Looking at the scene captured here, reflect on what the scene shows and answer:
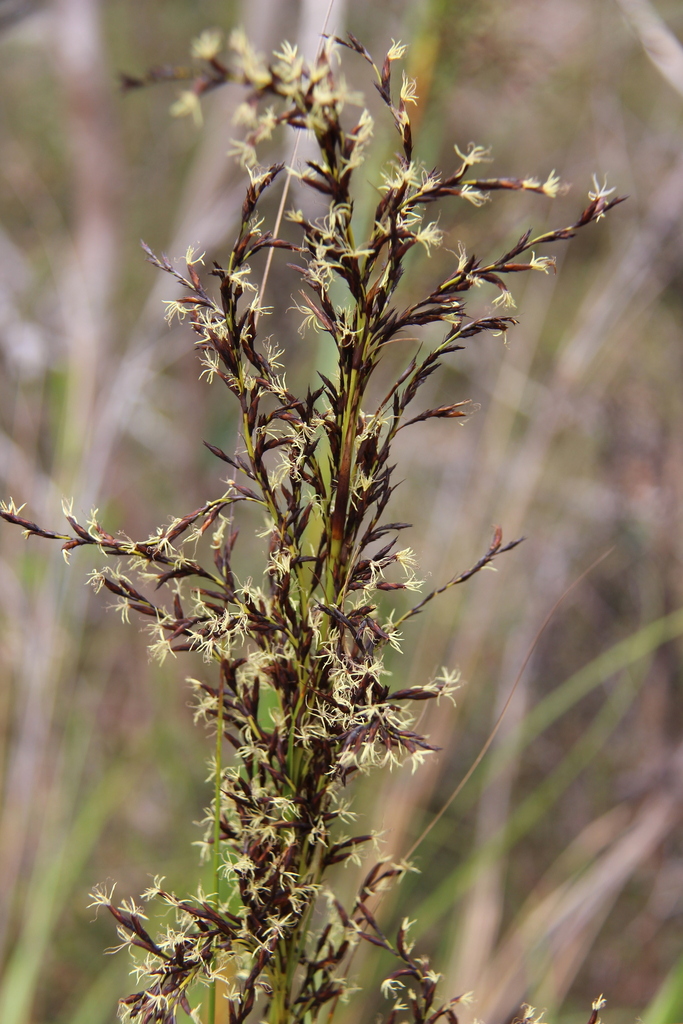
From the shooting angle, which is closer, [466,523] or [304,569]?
[304,569]

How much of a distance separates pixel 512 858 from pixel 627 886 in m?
0.30

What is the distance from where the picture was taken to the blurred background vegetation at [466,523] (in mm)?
1216

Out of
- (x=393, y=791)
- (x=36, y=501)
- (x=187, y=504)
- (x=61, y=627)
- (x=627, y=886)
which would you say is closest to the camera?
(x=393, y=791)

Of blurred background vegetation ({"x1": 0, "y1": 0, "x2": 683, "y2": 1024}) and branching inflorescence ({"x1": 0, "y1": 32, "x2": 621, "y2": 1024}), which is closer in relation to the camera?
branching inflorescence ({"x1": 0, "y1": 32, "x2": 621, "y2": 1024})

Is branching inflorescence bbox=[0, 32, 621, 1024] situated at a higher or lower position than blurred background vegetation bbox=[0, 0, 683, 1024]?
lower

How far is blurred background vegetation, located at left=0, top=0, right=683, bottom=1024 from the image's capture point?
1216 millimetres

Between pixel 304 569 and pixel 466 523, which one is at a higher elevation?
pixel 466 523

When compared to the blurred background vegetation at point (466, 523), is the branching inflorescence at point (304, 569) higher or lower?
lower

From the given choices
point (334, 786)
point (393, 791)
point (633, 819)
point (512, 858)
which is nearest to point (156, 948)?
point (334, 786)

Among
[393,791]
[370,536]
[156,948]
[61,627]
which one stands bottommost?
[156,948]

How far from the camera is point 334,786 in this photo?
0.48 m

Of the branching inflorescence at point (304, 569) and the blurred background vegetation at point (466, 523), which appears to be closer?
the branching inflorescence at point (304, 569)

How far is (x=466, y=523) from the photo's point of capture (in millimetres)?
1376

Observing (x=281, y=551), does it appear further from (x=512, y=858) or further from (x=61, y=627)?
(x=512, y=858)
